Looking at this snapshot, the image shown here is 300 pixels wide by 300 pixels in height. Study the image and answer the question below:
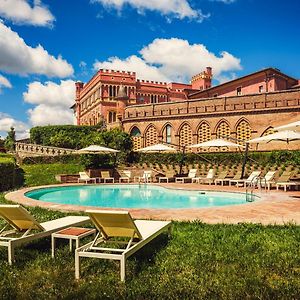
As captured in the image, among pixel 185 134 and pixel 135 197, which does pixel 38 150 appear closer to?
pixel 185 134

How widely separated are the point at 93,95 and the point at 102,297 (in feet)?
198

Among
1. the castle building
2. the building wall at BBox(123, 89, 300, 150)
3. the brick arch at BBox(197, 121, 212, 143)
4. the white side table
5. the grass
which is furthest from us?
the brick arch at BBox(197, 121, 212, 143)

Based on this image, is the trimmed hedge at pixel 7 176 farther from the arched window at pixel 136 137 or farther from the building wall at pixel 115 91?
the building wall at pixel 115 91

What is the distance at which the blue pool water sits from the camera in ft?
45.3

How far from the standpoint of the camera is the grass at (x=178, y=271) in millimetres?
4141

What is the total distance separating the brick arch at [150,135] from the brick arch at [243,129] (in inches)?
331

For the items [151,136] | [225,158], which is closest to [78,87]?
[151,136]

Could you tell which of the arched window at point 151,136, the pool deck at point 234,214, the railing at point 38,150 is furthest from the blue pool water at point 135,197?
the arched window at point 151,136

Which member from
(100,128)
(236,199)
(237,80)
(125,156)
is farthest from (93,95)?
(236,199)

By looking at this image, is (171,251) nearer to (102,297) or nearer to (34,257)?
(102,297)

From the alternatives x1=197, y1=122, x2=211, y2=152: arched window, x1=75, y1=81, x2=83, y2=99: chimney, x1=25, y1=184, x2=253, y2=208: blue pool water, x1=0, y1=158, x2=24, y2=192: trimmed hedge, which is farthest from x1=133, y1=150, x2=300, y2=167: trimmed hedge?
x1=75, y1=81, x2=83, y2=99: chimney

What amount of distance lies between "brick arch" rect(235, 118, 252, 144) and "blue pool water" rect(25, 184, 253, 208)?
45.0ft

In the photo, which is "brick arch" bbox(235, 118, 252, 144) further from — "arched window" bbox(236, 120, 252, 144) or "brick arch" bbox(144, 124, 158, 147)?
"brick arch" bbox(144, 124, 158, 147)

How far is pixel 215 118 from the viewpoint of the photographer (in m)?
31.2
